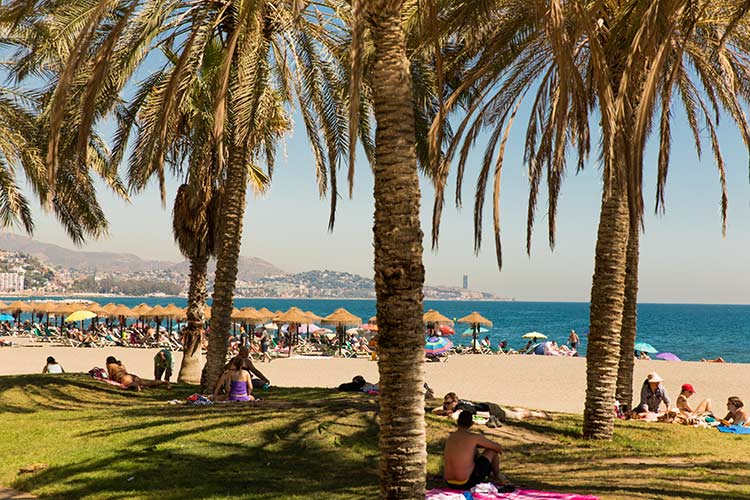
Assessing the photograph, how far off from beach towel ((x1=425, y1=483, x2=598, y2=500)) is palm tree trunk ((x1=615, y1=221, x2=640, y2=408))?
278 inches

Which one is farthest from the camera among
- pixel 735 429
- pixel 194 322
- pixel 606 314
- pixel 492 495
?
pixel 194 322

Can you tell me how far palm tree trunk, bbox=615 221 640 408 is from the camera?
13.1 meters

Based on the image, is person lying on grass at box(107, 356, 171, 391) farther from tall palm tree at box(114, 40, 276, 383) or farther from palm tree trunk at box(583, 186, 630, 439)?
palm tree trunk at box(583, 186, 630, 439)

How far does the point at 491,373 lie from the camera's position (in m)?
27.6

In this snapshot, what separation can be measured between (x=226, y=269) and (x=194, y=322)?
3.80 m

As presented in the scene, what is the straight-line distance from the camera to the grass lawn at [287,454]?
7242 millimetres

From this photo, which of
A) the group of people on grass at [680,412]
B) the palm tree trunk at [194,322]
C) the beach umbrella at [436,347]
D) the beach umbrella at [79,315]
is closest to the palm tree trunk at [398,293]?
the group of people on grass at [680,412]

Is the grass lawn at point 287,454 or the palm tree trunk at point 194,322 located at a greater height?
the palm tree trunk at point 194,322

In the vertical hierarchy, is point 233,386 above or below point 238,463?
above

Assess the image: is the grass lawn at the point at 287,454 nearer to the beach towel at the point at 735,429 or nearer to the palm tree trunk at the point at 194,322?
the beach towel at the point at 735,429

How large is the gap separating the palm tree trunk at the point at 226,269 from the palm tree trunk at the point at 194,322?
10.6 ft

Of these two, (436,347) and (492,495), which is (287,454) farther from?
(436,347)

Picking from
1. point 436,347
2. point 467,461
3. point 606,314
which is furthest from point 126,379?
point 436,347

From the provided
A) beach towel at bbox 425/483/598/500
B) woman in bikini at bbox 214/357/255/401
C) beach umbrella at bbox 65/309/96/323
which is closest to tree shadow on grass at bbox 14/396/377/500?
beach towel at bbox 425/483/598/500
